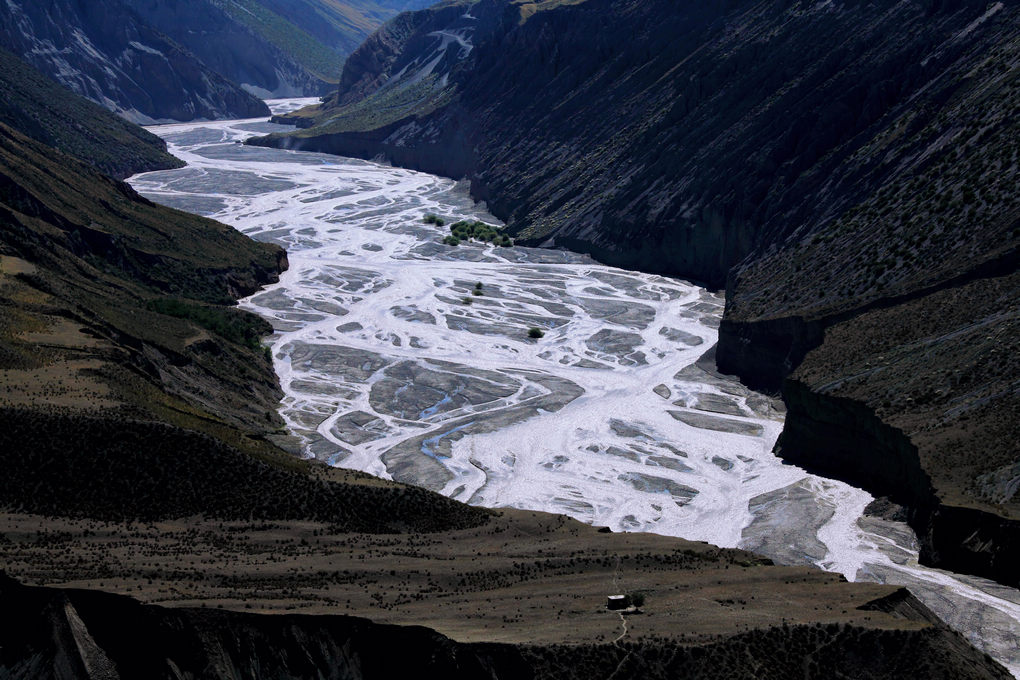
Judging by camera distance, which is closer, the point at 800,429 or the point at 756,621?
the point at 756,621

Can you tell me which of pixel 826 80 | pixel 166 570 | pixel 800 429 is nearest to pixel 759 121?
pixel 826 80

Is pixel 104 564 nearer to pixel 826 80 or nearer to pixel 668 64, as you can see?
pixel 826 80

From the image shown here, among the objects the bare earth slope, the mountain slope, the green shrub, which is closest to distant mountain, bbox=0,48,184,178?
the green shrub

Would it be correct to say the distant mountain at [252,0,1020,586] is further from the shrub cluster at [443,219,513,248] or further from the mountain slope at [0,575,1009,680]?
the mountain slope at [0,575,1009,680]

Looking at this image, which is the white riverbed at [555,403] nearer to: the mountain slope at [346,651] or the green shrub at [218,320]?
the green shrub at [218,320]

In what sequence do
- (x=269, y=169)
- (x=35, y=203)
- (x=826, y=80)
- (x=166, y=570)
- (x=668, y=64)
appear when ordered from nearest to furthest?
(x=166, y=570) < (x=35, y=203) < (x=826, y=80) < (x=668, y=64) < (x=269, y=169)

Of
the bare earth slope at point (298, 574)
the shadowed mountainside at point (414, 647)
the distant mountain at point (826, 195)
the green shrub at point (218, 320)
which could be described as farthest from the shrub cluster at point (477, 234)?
the shadowed mountainside at point (414, 647)

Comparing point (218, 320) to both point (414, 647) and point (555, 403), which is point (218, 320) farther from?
point (414, 647)
